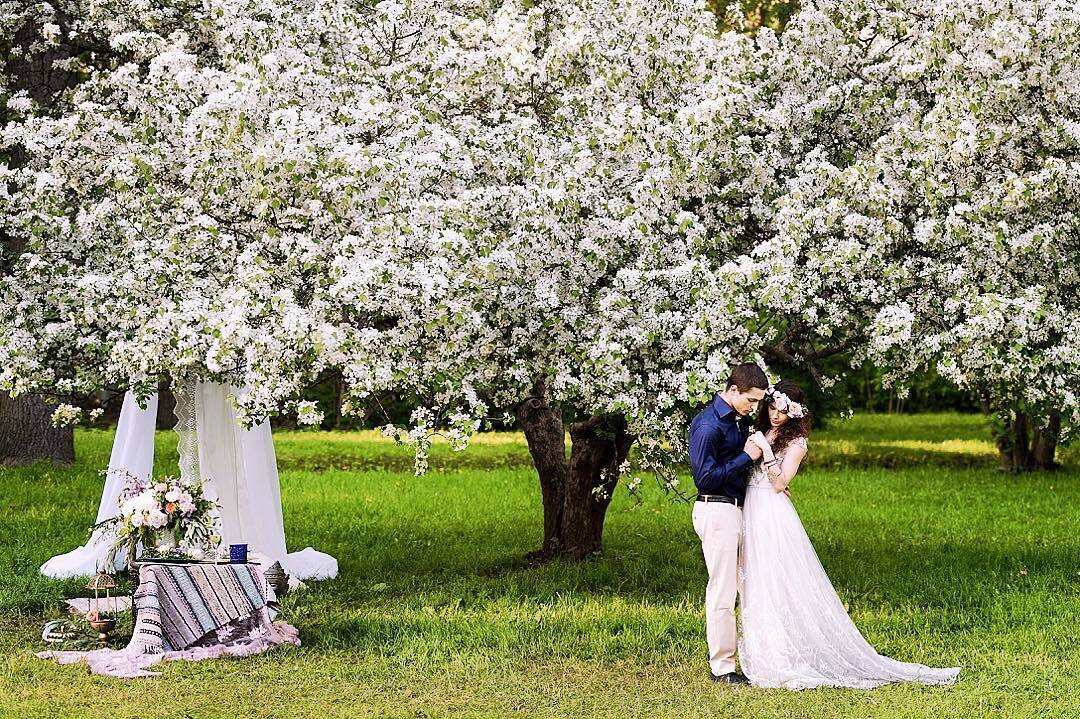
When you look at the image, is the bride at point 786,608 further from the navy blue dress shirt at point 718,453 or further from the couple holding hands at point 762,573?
the navy blue dress shirt at point 718,453

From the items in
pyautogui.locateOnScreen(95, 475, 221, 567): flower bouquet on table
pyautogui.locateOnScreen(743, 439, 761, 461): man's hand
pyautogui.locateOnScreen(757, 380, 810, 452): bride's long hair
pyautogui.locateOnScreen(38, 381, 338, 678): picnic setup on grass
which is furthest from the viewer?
pyautogui.locateOnScreen(95, 475, 221, 567): flower bouquet on table

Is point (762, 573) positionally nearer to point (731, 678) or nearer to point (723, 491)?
point (723, 491)

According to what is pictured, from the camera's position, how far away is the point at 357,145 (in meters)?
8.46

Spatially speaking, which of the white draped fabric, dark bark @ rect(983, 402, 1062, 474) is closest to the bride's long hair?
the white draped fabric

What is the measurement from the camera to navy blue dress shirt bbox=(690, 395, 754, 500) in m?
7.17

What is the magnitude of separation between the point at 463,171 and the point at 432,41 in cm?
120

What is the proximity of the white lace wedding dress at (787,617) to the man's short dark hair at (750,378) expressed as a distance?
21.8 inches

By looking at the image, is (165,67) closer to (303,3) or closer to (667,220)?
(303,3)

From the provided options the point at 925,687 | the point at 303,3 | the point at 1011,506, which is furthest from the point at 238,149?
the point at 1011,506

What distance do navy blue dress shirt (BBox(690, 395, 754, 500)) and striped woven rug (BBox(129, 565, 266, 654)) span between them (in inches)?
126

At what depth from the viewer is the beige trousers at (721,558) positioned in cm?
725

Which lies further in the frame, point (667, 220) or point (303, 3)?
point (303, 3)

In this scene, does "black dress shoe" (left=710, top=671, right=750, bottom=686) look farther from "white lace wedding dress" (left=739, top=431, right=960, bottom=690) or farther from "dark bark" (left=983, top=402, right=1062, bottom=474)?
"dark bark" (left=983, top=402, right=1062, bottom=474)

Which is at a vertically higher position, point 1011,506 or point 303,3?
point 303,3
